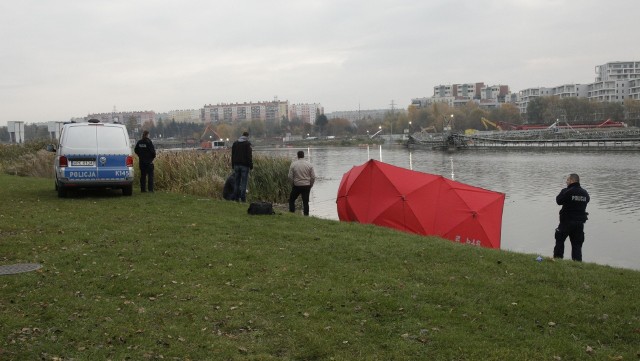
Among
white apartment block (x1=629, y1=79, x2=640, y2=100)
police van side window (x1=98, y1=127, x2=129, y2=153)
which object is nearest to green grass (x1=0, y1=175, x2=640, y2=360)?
police van side window (x1=98, y1=127, x2=129, y2=153)

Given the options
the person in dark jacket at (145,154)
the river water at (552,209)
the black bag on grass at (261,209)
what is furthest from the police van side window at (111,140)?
the river water at (552,209)

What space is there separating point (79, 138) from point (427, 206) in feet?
29.6

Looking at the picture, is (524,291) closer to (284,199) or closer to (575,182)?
(575,182)

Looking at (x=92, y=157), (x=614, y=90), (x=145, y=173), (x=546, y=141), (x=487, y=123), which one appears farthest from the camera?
(x=614, y=90)

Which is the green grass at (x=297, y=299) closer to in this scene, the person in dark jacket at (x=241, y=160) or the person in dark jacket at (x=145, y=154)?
the person in dark jacket at (x=241, y=160)

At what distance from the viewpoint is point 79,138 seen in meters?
14.3

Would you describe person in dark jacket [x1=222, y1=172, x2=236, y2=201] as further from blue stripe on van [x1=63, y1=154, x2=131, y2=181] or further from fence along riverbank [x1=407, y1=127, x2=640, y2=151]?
fence along riverbank [x1=407, y1=127, x2=640, y2=151]

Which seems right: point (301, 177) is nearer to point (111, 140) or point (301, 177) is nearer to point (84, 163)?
point (111, 140)

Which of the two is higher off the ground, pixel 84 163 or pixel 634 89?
pixel 634 89

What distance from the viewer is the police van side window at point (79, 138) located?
14234mm

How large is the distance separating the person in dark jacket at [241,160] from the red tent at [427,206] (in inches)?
134

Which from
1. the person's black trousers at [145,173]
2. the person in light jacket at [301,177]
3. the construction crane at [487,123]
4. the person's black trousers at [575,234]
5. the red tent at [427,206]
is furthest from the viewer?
the construction crane at [487,123]

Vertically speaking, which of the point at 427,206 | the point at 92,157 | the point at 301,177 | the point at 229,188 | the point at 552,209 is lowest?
the point at 552,209

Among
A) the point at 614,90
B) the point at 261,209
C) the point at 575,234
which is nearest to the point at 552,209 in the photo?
the point at 575,234
